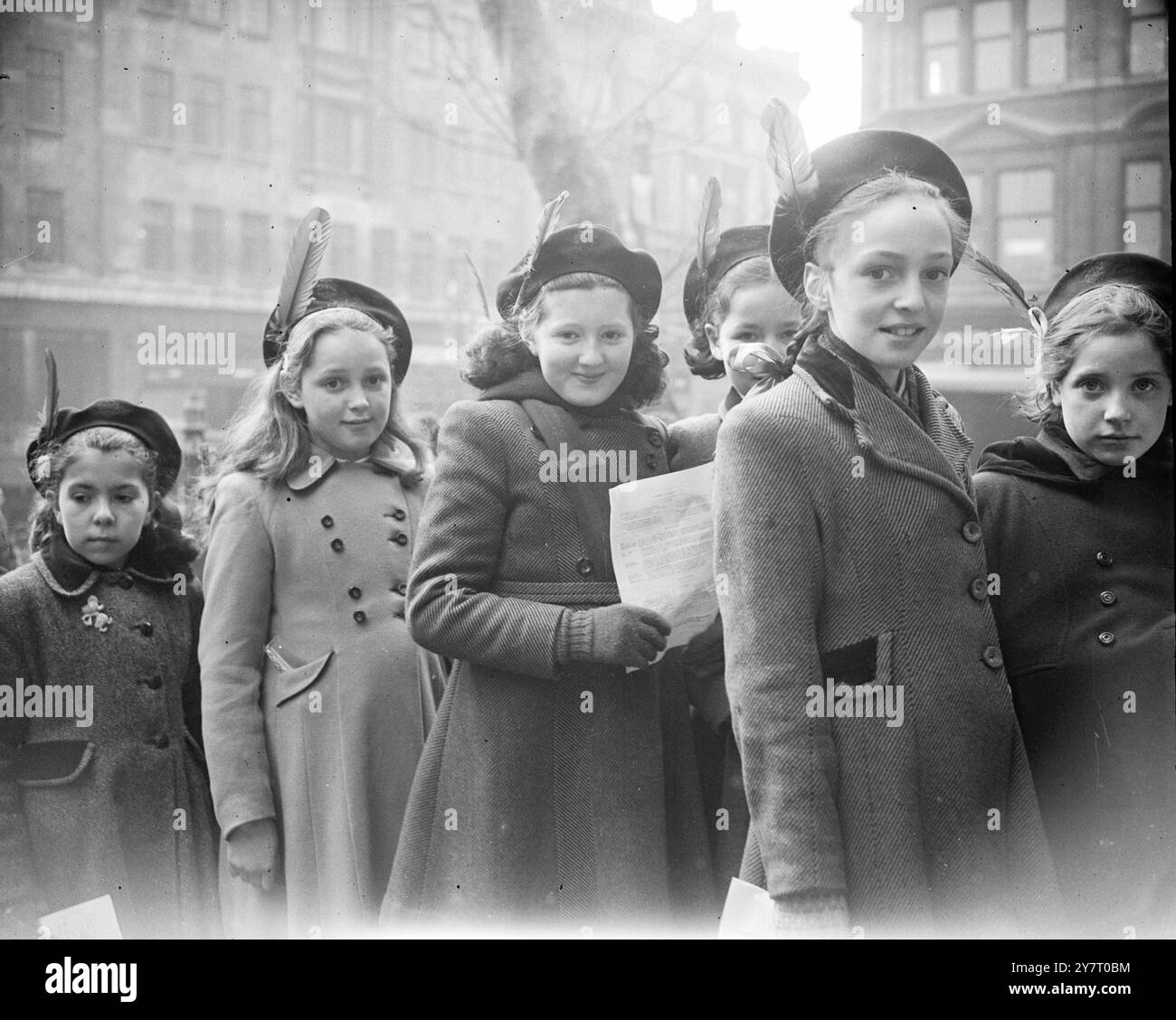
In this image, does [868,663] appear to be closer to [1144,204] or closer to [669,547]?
[669,547]

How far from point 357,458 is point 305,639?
475 millimetres

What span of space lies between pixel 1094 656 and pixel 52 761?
2488 millimetres

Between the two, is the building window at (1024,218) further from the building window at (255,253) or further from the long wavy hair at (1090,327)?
the building window at (255,253)

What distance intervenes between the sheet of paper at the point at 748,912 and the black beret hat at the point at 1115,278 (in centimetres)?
159

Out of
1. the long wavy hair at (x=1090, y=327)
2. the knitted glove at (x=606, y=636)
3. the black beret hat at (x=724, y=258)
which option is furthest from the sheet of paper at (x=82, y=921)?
the long wavy hair at (x=1090, y=327)

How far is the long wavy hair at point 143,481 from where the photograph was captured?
3.04 m

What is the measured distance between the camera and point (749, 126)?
3299 millimetres

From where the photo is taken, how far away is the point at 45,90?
3260 millimetres

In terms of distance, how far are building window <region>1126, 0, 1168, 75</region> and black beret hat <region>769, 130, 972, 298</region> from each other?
86 centimetres

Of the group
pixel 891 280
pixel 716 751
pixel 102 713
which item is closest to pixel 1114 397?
pixel 891 280

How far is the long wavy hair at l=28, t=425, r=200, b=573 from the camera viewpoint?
304 cm

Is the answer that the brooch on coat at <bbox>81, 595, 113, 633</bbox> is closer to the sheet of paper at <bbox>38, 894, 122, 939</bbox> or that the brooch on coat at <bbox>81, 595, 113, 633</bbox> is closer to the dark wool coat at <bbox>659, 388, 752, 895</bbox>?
the sheet of paper at <bbox>38, 894, 122, 939</bbox>
